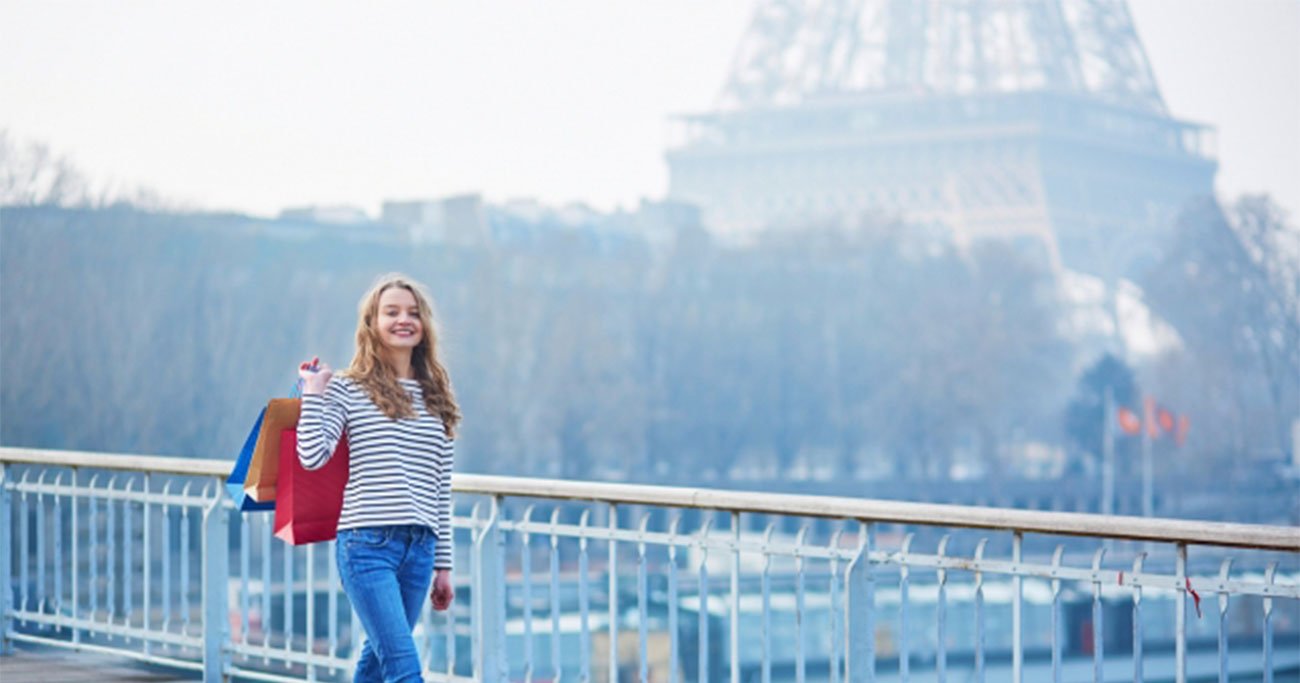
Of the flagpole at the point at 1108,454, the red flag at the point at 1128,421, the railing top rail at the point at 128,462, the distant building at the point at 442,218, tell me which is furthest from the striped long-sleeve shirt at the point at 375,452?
the red flag at the point at 1128,421

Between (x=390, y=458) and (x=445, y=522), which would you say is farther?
(x=445, y=522)

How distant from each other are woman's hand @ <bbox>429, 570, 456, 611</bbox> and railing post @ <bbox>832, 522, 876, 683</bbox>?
3.65 feet

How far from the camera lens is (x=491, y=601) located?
6.52 metres

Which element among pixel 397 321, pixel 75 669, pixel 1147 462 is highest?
pixel 1147 462

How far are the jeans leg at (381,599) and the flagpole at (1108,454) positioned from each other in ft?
222

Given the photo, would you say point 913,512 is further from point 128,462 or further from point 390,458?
point 128,462

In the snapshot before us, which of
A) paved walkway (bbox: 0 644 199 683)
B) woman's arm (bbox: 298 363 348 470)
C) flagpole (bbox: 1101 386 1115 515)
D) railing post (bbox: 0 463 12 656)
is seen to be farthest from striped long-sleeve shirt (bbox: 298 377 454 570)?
Answer: flagpole (bbox: 1101 386 1115 515)

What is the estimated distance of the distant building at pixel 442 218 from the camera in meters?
72.7

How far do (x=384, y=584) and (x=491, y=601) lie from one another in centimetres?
154

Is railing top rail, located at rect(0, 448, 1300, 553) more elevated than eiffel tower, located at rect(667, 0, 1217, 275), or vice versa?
eiffel tower, located at rect(667, 0, 1217, 275)

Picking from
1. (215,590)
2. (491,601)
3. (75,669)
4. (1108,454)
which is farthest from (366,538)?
(1108,454)

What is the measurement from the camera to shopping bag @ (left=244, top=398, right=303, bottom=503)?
5160 millimetres

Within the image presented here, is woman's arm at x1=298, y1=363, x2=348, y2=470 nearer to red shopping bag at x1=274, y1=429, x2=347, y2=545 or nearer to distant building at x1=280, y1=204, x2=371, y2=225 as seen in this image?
red shopping bag at x1=274, y1=429, x2=347, y2=545

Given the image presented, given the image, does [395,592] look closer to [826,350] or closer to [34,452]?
[34,452]
